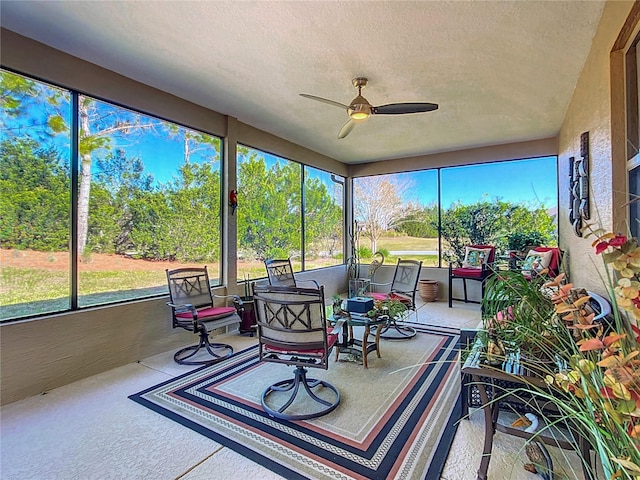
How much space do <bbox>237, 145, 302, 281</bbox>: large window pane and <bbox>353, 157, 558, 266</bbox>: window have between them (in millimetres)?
2082

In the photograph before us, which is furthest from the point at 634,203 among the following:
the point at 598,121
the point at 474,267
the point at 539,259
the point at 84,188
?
the point at 84,188

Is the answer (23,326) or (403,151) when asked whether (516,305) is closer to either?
(23,326)

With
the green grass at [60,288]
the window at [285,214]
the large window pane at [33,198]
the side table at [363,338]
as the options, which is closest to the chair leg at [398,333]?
the side table at [363,338]

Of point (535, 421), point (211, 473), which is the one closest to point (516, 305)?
point (535, 421)

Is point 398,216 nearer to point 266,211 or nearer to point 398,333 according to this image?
point 266,211

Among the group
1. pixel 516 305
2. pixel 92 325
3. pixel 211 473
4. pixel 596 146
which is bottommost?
pixel 211 473

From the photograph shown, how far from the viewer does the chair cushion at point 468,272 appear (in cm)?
568

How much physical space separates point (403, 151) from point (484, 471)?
5.59 m

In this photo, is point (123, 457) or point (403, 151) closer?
point (123, 457)

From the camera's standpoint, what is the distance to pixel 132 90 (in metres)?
3.50

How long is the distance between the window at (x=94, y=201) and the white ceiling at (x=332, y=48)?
1.72ft

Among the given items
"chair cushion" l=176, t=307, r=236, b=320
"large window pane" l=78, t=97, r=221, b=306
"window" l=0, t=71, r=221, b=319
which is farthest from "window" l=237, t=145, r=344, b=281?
"chair cushion" l=176, t=307, r=236, b=320

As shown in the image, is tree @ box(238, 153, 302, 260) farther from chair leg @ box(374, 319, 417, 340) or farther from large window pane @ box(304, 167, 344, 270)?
chair leg @ box(374, 319, 417, 340)

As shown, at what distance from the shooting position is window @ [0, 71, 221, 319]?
2748mm
